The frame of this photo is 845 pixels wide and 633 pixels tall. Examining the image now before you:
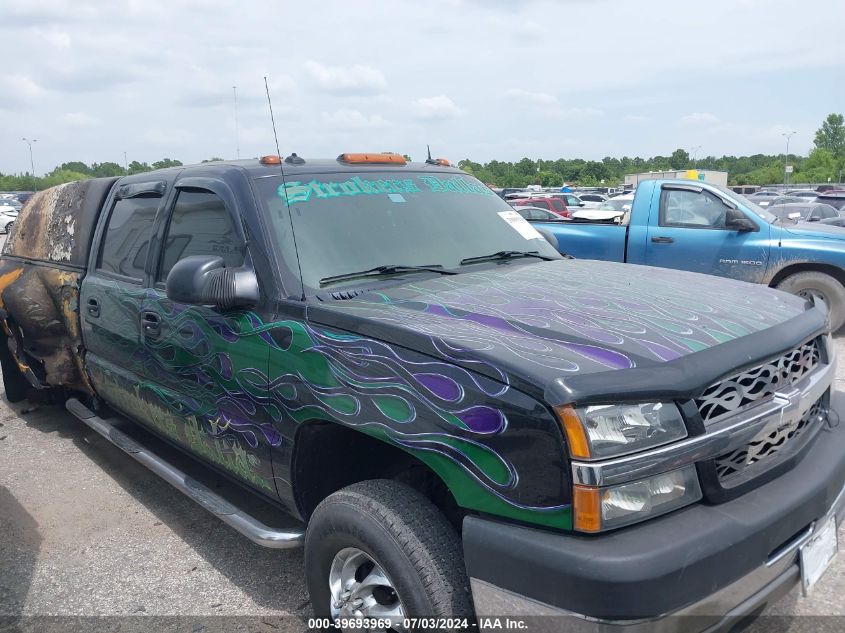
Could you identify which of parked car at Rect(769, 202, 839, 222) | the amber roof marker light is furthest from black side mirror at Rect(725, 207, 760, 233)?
parked car at Rect(769, 202, 839, 222)

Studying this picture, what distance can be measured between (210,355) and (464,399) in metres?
1.48

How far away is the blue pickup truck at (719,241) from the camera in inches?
290

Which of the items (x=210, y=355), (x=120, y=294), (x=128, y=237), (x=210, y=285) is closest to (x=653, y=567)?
(x=210, y=285)

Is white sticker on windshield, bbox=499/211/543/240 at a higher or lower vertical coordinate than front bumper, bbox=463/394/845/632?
higher

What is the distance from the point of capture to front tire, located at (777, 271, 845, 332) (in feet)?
24.0

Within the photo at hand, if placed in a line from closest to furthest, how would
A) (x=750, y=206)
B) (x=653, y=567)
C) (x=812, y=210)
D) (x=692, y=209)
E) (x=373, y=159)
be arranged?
1. (x=653, y=567)
2. (x=373, y=159)
3. (x=750, y=206)
4. (x=692, y=209)
5. (x=812, y=210)

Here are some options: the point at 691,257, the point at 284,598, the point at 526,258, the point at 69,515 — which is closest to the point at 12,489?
the point at 69,515

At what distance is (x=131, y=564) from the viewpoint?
11.3ft

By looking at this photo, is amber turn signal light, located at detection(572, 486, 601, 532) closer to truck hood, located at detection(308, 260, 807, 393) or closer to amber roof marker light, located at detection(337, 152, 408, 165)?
truck hood, located at detection(308, 260, 807, 393)

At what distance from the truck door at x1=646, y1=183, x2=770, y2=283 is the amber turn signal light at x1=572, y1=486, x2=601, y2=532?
6407mm

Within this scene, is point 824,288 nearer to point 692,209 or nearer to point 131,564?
point 692,209

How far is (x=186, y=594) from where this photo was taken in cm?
317

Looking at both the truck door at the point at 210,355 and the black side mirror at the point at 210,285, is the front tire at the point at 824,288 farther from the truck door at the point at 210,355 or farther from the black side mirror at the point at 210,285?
the black side mirror at the point at 210,285

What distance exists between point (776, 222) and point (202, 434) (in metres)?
6.72
